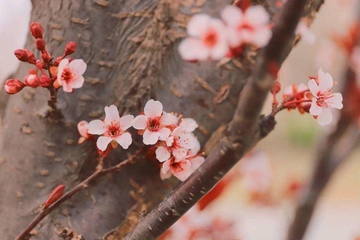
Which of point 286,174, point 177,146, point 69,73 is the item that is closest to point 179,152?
point 177,146

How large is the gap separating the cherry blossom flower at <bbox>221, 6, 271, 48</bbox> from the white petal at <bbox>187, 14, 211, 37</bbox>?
0.02 m

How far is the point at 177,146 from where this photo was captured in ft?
1.11

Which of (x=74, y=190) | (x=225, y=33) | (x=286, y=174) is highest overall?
(x=225, y=33)

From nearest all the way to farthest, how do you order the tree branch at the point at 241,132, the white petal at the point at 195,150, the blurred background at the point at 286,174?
the tree branch at the point at 241,132
the white petal at the point at 195,150
the blurred background at the point at 286,174

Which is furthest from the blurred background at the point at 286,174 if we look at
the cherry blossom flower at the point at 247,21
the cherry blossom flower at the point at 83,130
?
the cherry blossom flower at the point at 83,130

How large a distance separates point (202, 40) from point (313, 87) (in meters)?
0.15

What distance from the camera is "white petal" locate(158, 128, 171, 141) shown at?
0.33 meters

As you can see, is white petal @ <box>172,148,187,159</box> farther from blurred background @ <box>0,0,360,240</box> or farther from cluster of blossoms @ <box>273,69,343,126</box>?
blurred background @ <box>0,0,360,240</box>

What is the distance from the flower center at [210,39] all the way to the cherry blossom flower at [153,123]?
13cm

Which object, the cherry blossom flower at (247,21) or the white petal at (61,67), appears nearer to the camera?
the white petal at (61,67)

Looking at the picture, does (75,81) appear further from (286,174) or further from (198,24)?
(286,174)

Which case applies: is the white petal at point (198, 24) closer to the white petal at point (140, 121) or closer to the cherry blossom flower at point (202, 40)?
the cherry blossom flower at point (202, 40)

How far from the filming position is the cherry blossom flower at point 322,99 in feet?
1.11

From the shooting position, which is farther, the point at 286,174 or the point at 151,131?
the point at 286,174
